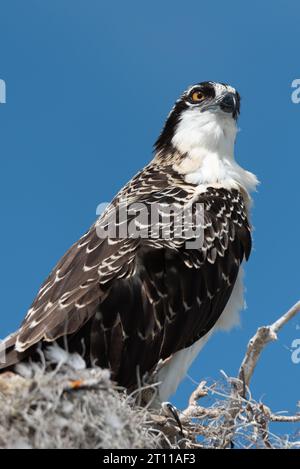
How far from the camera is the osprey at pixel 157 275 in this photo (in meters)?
6.76

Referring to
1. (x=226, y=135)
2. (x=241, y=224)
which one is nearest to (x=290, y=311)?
(x=241, y=224)

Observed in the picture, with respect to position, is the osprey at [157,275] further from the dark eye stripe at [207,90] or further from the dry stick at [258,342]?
the dry stick at [258,342]

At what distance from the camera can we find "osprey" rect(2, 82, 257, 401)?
676cm

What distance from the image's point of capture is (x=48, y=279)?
772 cm

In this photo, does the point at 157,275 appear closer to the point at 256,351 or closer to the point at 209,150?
the point at 256,351

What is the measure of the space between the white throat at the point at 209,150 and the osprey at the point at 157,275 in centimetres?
1

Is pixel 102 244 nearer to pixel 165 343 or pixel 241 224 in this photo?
pixel 165 343

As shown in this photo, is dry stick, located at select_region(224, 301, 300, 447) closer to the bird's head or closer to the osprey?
the osprey

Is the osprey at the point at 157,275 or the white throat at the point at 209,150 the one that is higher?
the white throat at the point at 209,150

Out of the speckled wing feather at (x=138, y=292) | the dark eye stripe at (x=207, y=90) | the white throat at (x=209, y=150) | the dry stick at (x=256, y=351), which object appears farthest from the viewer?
the dark eye stripe at (x=207, y=90)

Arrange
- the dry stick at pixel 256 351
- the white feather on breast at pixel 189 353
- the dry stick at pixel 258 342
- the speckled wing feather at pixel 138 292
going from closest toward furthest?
the speckled wing feather at pixel 138 292, the dry stick at pixel 256 351, the dry stick at pixel 258 342, the white feather on breast at pixel 189 353

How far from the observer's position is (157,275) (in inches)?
285

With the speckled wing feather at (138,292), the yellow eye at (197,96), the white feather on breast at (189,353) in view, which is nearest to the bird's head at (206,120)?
the yellow eye at (197,96)
